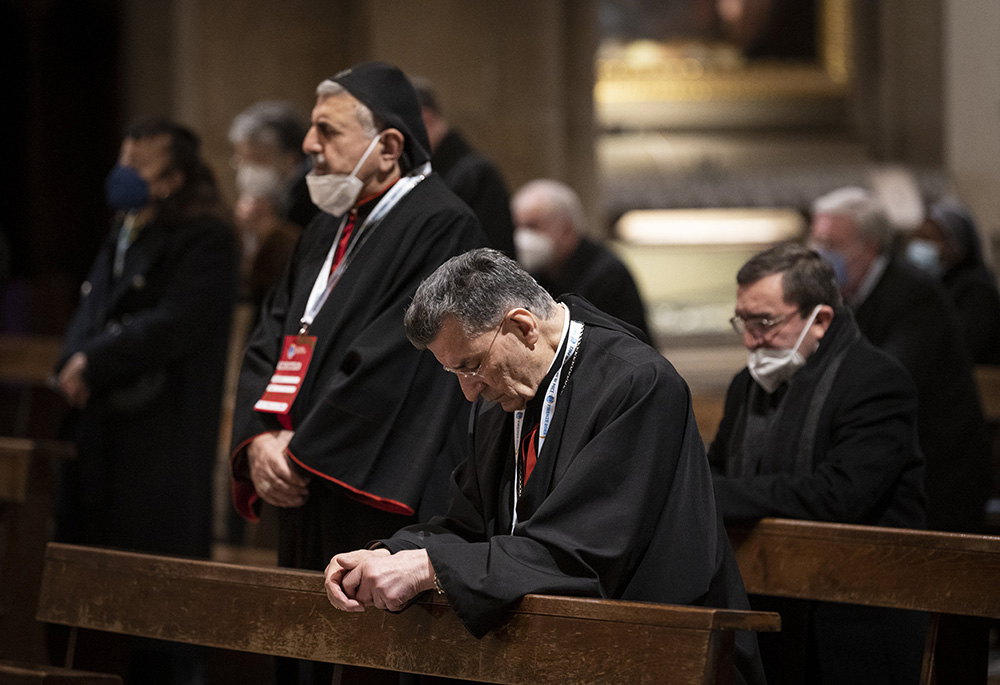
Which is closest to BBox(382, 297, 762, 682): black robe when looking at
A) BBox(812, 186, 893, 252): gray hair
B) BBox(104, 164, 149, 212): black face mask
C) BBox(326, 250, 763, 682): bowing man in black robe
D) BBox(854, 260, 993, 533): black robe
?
BBox(326, 250, 763, 682): bowing man in black robe


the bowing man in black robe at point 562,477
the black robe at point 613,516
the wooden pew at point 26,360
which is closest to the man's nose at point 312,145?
the bowing man in black robe at point 562,477

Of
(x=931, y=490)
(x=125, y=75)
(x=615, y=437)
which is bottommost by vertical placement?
(x=931, y=490)

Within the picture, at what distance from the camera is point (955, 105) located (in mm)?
12219

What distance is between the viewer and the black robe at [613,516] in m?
2.92

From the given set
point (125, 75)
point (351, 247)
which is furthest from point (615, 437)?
point (125, 75)

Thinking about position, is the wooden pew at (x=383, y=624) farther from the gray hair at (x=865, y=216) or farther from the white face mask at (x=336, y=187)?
the gray hair at (x=865, y=216)

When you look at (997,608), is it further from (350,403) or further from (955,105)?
(955,105)

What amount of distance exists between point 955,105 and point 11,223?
7.86 metres

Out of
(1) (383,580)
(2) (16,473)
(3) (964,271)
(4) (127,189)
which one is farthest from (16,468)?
(3) (964,271)

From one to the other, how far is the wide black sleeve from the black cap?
4.35ft

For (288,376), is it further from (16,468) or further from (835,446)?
(835,446)

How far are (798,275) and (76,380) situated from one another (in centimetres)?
270

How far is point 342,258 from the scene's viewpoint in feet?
13.5

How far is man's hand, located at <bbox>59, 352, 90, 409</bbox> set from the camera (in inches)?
205
